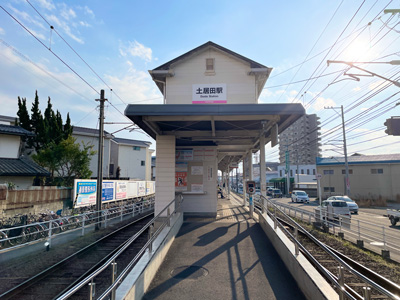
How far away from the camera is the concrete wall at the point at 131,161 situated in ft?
131

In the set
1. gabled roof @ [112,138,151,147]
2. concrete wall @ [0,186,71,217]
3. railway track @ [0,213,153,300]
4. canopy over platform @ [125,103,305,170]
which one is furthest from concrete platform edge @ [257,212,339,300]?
Result: gabled roof @ [112,138,151,147]

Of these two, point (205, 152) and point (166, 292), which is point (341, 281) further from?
point (205, 152)

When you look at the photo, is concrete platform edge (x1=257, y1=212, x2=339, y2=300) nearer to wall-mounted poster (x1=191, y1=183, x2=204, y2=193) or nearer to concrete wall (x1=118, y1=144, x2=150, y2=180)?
wall-mounted poster (x1=191, y1=183, x2=204, y2=193)

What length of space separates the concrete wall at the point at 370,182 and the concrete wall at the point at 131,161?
1166 inches

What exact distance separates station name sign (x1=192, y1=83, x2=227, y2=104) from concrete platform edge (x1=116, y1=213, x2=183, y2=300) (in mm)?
6451

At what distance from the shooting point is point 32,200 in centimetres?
1387

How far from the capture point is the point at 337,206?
1783 cm

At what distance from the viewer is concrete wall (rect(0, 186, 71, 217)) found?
12.5 metres

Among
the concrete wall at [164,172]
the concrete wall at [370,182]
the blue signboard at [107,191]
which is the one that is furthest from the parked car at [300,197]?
the concrete wall at [164,172]

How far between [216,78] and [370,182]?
1344 inches

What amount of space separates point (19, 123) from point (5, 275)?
20208mm

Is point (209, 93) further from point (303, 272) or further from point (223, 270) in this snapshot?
point (303, 272)

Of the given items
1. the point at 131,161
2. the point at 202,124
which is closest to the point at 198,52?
the point at 202,124

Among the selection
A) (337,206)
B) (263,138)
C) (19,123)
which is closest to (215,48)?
(263,138)
